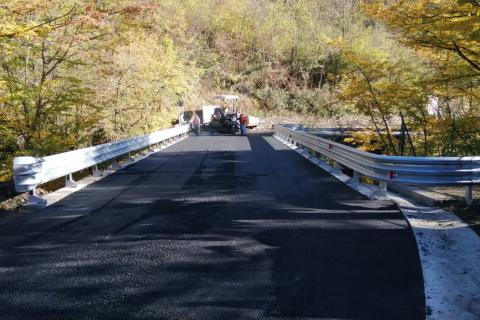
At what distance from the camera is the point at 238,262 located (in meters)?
5.03

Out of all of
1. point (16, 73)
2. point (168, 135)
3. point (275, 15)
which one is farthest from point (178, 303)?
point (275, 15)

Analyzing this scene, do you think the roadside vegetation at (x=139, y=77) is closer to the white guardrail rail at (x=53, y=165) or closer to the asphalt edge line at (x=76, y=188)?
the white guardrail rail at (x=53, y=165)

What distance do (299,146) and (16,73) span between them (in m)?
11.5

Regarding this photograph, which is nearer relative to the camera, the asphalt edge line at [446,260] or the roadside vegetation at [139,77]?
the asphalt edge line at [446,260]

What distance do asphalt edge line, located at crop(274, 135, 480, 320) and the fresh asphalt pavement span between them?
0.13 meters

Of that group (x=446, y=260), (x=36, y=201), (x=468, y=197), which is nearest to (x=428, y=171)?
(x=468, y=197)

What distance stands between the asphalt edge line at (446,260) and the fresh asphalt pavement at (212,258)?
5.2 inches

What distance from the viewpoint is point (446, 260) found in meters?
5.18

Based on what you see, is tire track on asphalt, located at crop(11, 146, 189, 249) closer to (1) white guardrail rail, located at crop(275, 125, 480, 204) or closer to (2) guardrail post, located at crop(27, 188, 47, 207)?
(2) guardrail post, located at crop(27, 188, 47, 207)

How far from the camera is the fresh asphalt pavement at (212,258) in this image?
12.9ft

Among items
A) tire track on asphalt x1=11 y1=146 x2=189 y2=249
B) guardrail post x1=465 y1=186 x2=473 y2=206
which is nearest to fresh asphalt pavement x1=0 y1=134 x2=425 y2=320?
tire track on asphalt x1=11 y1=146 x2=189 y2=249

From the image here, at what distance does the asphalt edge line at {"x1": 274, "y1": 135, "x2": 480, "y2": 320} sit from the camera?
395 cm

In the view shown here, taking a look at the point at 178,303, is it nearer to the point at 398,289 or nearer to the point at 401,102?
the point at 398,289

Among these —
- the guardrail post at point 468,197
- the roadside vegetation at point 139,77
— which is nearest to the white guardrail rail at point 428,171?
the guardrail post at point 468,197
